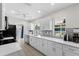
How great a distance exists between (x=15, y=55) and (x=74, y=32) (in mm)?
2577

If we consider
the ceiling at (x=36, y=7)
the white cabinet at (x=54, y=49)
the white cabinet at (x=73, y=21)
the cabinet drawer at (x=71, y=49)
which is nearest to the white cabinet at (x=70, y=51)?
the cabinet drawer at (x=71, y=49)

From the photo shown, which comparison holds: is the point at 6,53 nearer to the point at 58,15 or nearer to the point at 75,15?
the point at 75,15

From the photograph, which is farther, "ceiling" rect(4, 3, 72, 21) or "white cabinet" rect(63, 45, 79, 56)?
"ceiling" rect(4, 3, 72, 21)

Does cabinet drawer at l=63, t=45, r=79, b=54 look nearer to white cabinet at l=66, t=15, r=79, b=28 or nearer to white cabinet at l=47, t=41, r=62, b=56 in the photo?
white cabinet at l=47, t=41, r=62, b=56

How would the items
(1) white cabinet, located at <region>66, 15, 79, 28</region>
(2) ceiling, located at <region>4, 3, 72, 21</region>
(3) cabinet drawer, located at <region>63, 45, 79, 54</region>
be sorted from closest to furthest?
(3) cabinet drawer, located at <region>63, 45, 79, 54</region> < (1) white cabinet, located at <region>66, 15, 79, 28</region> < (2) ceiling, located at <region>4, 3, 72, 21</region>

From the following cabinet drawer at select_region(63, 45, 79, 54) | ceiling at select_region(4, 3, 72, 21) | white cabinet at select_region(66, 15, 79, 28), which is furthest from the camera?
ceiling at select_region(4, 3, 72, 21)

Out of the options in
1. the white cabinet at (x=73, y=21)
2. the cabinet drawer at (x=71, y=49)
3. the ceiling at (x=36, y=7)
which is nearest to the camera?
the cabinet drawer at (x=71, y=49)

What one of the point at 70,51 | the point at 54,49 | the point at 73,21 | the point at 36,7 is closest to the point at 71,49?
the point at 70,51

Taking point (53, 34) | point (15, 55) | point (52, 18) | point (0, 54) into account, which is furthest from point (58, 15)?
point (0, 54)

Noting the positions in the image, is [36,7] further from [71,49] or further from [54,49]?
[71,49]

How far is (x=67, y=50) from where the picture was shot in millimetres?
2832

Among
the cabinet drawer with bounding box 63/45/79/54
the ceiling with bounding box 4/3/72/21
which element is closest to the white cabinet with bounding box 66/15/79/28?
the ceiling with bounding box 4/3/72/21

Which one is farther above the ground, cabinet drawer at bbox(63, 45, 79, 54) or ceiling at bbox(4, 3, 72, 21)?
ceiling at bbox(4, 3, 72, 21)

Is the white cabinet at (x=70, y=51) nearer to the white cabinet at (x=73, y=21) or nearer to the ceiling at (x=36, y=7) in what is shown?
the white cabinet at (x=73, y=21)
